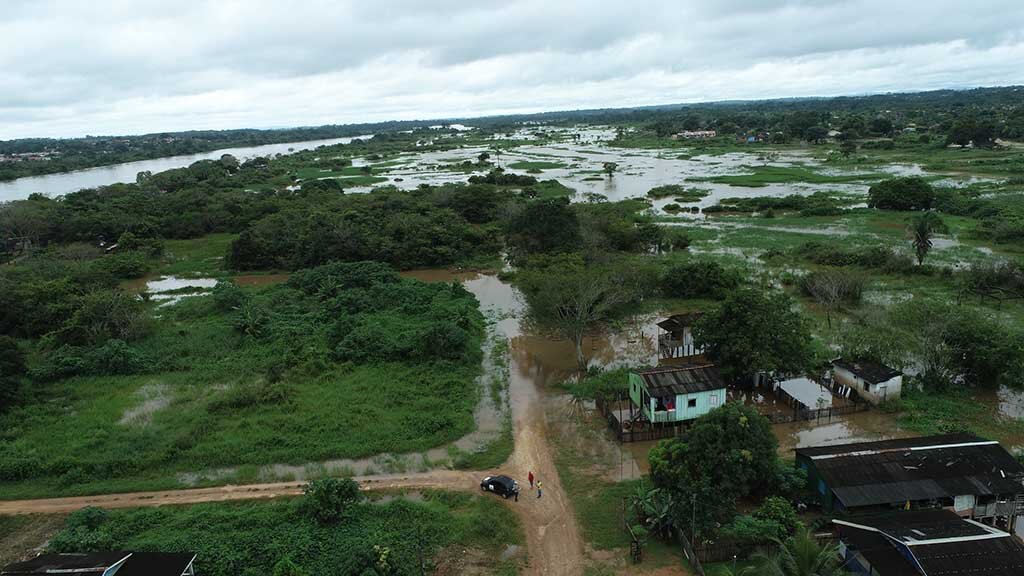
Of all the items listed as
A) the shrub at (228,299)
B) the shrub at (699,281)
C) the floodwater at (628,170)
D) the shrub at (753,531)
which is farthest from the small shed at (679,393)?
the floodwater at (628,170)

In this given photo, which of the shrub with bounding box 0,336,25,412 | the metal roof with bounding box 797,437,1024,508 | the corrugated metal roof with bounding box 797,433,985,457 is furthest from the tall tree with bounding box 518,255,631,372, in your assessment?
the shrub with bounding box 0,336,25,412

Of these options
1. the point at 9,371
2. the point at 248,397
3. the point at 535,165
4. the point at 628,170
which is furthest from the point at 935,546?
the point at 535,165

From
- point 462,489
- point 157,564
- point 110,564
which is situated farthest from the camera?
point 462,489

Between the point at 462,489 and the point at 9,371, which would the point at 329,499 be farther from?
the point at 9,371

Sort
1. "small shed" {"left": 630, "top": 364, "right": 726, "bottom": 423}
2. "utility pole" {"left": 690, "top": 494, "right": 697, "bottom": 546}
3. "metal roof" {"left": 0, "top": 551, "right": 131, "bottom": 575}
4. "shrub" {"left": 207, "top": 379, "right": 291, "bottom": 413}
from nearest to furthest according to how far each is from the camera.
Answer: "metal roof" {"left": 0, "top": 551, "right": 131, "bottom": 575} < "utility pole" {"left": 690, "top": 494, "right": 697, "bottom": 546} < "small shed" {"left": 630, "top": 364, "right": 726, "bottom": 423} < "shrub" {"left": 207, "top": 379, "right": 291, "bottom": 413}

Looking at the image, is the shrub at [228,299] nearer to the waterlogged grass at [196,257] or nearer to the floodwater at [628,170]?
the waterlogged grass at [196,257]

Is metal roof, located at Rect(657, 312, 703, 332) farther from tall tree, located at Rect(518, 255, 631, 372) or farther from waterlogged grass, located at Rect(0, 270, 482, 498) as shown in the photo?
waterlogged grass, located at Rect(0, 270, 482, 498)
